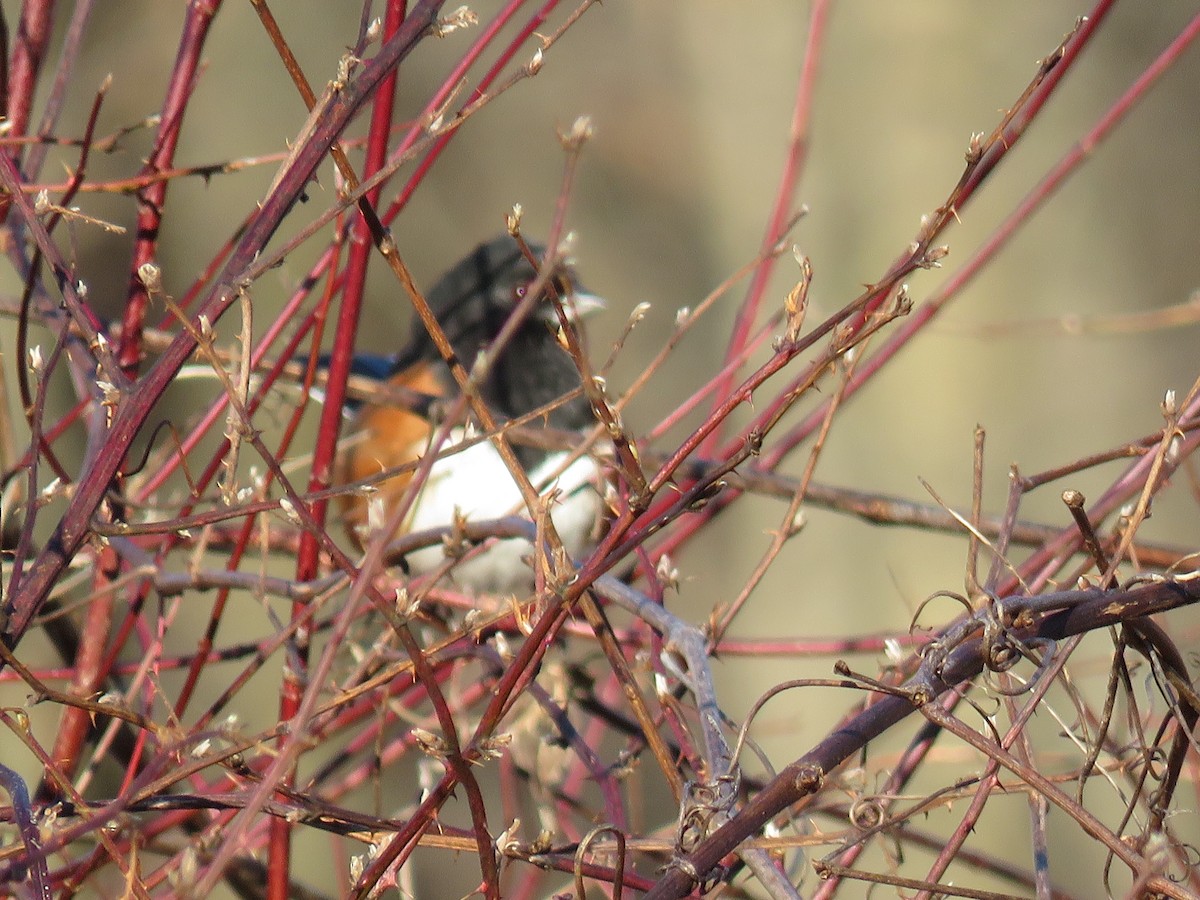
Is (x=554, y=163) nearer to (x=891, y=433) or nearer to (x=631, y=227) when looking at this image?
(x=631, y=227)

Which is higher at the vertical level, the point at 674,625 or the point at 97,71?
the point at 97,71

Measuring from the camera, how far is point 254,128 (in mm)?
4055

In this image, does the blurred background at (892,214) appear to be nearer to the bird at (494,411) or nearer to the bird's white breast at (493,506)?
the bird at (494,411)

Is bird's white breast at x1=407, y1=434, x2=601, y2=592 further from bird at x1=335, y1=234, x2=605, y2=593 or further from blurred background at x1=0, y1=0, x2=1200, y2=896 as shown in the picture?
blurred background at x1=0, y1=0, x2=1200, y2=896

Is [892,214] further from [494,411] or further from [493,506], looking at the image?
[493,506]

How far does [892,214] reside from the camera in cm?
344

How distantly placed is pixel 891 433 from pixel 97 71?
2596mm

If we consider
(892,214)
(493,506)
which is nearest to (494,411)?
(493,506)

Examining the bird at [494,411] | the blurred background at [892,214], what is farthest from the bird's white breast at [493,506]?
the blurred background at [892,214]

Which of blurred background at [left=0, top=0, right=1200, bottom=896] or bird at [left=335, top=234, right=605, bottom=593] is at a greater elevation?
blurred background at [left=0, top=0, right=1200, bottom=896]

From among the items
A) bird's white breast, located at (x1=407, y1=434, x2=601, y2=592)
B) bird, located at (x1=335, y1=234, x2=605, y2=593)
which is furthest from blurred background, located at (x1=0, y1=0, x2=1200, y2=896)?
bird's white breast, located at (x1=407, y1=434, x2=601, y2=592)

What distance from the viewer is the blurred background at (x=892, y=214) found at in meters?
3.35

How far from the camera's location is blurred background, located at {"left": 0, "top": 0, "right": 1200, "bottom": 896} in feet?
11.0

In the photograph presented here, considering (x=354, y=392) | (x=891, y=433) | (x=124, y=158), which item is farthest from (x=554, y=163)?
(x=354, y=392)
